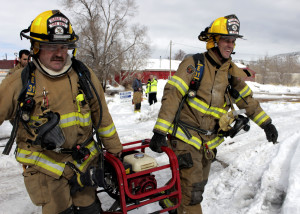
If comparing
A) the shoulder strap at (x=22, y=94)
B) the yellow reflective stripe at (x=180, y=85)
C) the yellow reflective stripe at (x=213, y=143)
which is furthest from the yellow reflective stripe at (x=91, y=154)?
the yellow reflective stripe at (x=213, y=143)

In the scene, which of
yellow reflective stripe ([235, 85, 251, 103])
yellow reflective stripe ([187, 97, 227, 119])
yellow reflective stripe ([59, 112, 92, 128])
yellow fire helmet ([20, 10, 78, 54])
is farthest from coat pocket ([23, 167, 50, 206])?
yellow reflective stripe ([235, 85, 251, 103])

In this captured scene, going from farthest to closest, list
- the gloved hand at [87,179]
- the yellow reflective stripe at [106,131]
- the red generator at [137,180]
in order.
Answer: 1. the yellow reflective stripe at [106,131]
2. the red generator at [137,180]
3. the gloved hand at [87,179]

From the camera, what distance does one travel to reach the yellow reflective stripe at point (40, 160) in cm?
220

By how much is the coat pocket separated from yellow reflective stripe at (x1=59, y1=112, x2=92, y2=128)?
49cm

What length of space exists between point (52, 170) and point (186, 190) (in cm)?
148

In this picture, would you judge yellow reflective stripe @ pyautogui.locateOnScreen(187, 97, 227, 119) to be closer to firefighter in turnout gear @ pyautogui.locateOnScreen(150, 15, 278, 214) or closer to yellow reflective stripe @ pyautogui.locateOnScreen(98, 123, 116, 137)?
firefighter in turnout gear @ pyautogui.locateOnScreen(150, 15, 278, 214)

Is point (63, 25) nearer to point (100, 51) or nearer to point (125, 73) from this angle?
point (100, 51)

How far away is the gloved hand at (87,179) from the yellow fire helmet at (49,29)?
1182 millimetres

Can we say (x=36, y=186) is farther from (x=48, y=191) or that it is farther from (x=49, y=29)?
(x=49, y=29)

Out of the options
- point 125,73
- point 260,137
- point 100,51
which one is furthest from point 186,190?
point 125,73

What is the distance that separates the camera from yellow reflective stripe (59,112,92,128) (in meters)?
2.24

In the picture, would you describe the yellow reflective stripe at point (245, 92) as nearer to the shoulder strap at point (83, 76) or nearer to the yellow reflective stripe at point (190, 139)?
the yellow reflective stripe at point (190, 139)

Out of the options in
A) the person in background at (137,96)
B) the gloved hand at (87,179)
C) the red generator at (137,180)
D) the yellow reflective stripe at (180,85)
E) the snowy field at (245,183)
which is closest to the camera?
the gloved hand at (87,179)

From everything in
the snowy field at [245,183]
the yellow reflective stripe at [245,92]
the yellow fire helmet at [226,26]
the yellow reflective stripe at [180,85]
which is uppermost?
the yellow fire helmet at [226,26]
